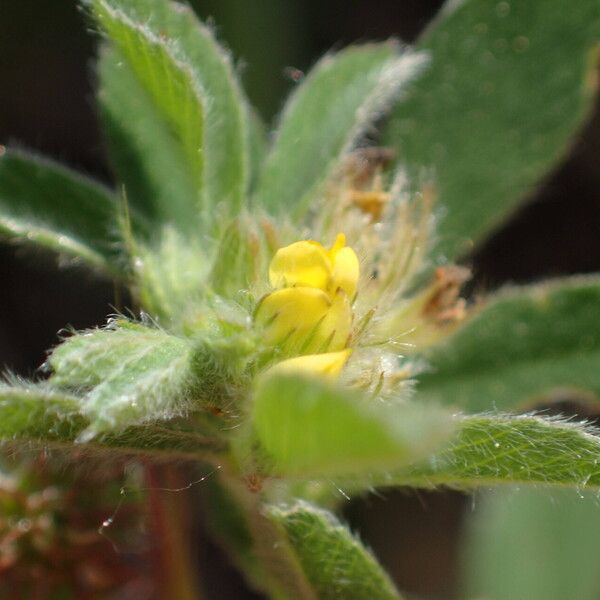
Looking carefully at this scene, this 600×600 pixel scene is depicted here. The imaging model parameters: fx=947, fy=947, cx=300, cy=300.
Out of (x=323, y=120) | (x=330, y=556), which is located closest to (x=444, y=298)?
(x=323, y=120)

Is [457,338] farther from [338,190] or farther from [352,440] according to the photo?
[352,440]

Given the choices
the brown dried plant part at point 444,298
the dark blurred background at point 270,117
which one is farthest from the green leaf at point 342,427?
the dark blurred background at point 270,117

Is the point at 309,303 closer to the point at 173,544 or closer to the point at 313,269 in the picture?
the point at 313,269

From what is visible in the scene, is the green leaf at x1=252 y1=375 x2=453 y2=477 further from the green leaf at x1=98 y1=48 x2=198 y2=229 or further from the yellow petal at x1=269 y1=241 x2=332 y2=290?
the green leaf at x1=98 y1=48 x2=198 y2=229

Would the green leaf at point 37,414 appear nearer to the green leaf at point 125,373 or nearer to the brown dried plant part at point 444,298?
the green leaf at point 125,373

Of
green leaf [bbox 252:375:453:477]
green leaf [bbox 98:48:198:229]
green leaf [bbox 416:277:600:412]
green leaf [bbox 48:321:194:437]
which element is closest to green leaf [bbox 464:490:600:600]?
green leaf [bbox 416:277:600:412]

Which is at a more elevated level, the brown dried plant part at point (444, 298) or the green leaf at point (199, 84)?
the green leaf at point (199, 84)

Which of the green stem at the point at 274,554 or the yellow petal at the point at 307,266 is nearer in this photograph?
the yellow petal at the point at 307,266

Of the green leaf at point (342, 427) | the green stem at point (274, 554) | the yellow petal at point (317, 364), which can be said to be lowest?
the green leaf at point (342, 427)
